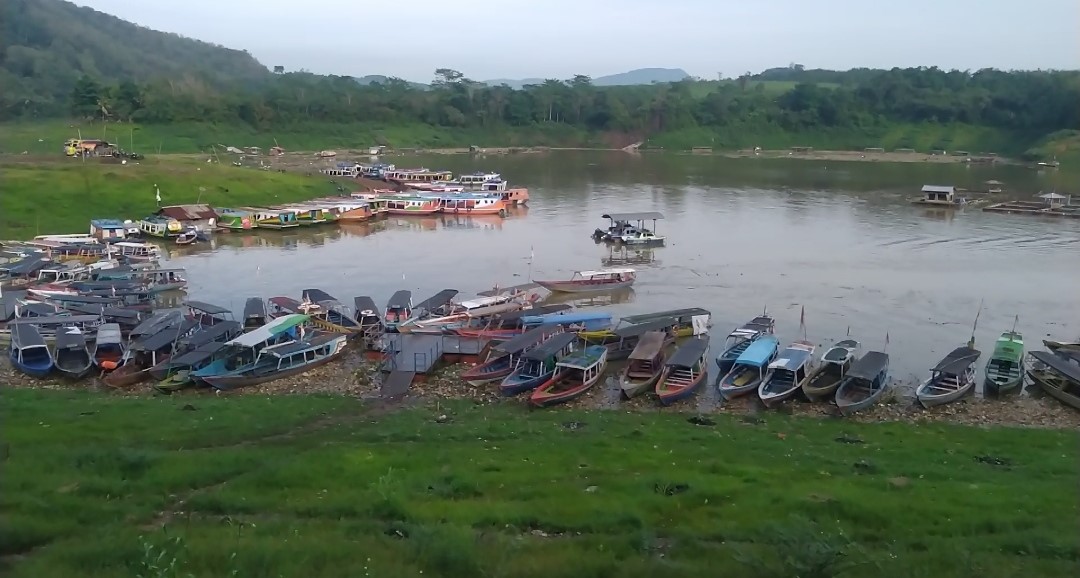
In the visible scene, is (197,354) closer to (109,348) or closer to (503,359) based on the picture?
(109,348)

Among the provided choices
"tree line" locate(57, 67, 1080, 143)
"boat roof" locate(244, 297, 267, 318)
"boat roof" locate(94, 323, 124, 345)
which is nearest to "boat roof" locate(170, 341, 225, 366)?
"boat roof" locate(94, 323, 124, 345)

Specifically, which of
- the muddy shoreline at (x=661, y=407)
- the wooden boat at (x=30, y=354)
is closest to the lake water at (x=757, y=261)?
the muddy shoreline at (x=661, y=407)

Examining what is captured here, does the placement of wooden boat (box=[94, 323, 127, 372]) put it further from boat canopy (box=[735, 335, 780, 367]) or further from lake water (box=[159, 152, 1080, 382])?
boat canopy (box=[735, 335, 780, 367])

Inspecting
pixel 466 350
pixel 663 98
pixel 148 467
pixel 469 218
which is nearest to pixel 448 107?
pixel 663 98

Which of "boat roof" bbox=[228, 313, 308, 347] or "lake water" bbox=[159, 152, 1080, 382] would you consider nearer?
"boat roof" bbox=[228, 313, 308, 347]

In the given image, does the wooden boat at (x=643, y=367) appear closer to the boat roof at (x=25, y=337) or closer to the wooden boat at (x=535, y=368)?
the wooden boat at (x=535, y=368)

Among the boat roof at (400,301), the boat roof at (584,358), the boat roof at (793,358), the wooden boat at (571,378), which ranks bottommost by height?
the wooden boat at (571,378)
